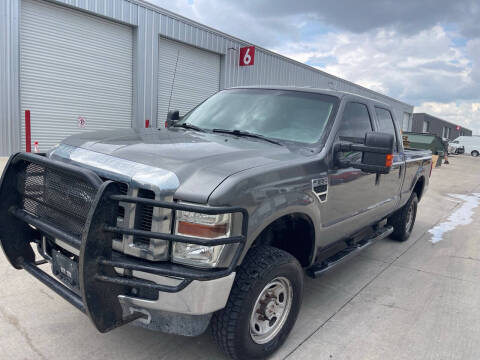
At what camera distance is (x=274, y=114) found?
3729mm

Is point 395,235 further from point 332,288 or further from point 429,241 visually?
point 332,288

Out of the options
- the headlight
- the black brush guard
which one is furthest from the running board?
the headlight

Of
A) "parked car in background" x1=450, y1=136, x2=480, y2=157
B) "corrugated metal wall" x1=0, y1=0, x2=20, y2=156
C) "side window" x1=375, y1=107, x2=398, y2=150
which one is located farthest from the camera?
"parked car in background" x1=450, y1=136, x2=480, y2=157

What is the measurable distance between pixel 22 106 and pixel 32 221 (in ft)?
28.0

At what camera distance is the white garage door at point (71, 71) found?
10008 millimetres

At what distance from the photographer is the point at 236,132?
11.6 ft

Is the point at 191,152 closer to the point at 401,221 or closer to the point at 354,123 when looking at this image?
the point at 354,123

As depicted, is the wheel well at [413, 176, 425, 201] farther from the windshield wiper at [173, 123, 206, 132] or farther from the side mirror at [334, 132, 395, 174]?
the windshield wiper at [173, 123, 206, 132]

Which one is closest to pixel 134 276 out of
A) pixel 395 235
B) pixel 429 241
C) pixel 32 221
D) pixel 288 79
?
pixel 32 221

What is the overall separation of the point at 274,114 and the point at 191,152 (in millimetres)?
1267

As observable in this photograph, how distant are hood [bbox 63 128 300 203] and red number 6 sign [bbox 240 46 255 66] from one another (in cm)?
1276

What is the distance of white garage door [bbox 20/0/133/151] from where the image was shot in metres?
10.0

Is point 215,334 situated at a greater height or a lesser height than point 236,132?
lesser

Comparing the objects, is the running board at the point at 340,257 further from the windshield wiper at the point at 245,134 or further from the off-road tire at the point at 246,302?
the windshield wiper at the point at 245,134
